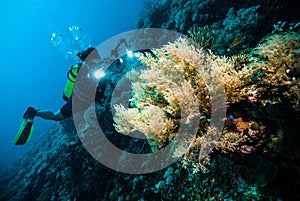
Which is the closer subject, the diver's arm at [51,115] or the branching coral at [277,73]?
the branching coral at [277,73]

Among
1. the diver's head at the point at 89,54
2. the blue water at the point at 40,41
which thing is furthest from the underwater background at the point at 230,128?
the blue water at the point at 40,41

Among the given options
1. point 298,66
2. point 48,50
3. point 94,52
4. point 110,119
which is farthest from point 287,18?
point 48,50

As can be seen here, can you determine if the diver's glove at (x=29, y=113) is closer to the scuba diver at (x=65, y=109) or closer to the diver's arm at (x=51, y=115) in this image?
the scuba diver at (x=65, y=109)

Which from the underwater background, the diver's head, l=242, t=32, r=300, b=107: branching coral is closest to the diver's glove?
the underwater background

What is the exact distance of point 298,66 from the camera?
1979 mm

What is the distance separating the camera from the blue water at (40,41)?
67750 mm

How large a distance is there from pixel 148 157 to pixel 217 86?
6.28 feet

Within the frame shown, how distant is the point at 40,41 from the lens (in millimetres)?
98188

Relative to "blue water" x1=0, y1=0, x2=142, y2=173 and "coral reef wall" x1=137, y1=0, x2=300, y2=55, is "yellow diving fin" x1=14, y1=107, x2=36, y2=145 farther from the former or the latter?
"blue water" x1=0, y1=0, x2=142, y2=173

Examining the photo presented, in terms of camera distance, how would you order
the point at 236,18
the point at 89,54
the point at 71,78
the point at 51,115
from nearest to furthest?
the point at 236,18 < the point at 89,54 < the point at 71,78 < the point at 51,115

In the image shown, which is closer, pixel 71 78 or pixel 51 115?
pixel 71 78

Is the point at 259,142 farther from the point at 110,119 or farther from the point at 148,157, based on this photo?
the point at 110,119

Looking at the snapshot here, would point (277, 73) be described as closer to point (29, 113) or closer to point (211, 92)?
point (211, 92)

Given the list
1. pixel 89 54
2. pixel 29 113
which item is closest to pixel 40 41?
pixel 29 113
